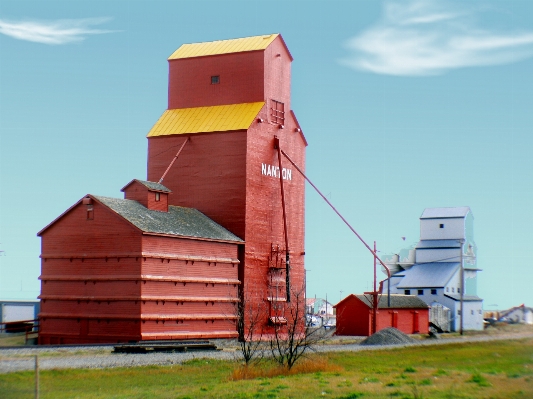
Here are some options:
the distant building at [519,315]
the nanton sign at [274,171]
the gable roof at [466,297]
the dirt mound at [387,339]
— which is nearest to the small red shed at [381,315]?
the gable roof at [466,297]

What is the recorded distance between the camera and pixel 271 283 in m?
52.9

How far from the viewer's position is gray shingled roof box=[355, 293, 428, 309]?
2645 inches

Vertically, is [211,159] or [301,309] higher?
[211,159]

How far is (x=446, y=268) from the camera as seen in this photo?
261ft

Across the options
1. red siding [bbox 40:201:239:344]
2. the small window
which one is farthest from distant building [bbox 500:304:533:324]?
red siding [bbox 40:201:239:344]

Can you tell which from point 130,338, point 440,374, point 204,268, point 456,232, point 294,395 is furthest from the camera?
point 456,232

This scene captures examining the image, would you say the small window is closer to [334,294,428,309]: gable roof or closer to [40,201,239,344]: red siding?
[40,201,239,344]: red siding

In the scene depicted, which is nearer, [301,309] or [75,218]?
[75,218]

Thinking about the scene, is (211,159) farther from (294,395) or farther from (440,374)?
(294,395)

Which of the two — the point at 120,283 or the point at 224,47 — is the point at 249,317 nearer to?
the point at 120,283

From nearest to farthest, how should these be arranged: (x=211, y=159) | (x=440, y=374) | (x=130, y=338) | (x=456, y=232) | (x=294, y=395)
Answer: (x=294, y=395) → (x=440, y=374) → (x=130, y=338) → (x=211, y=159) → (x=456, y=232)

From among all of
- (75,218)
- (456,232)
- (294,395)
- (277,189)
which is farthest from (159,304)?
(456,232)

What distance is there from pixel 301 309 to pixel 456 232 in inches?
1367

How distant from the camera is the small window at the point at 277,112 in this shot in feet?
179
